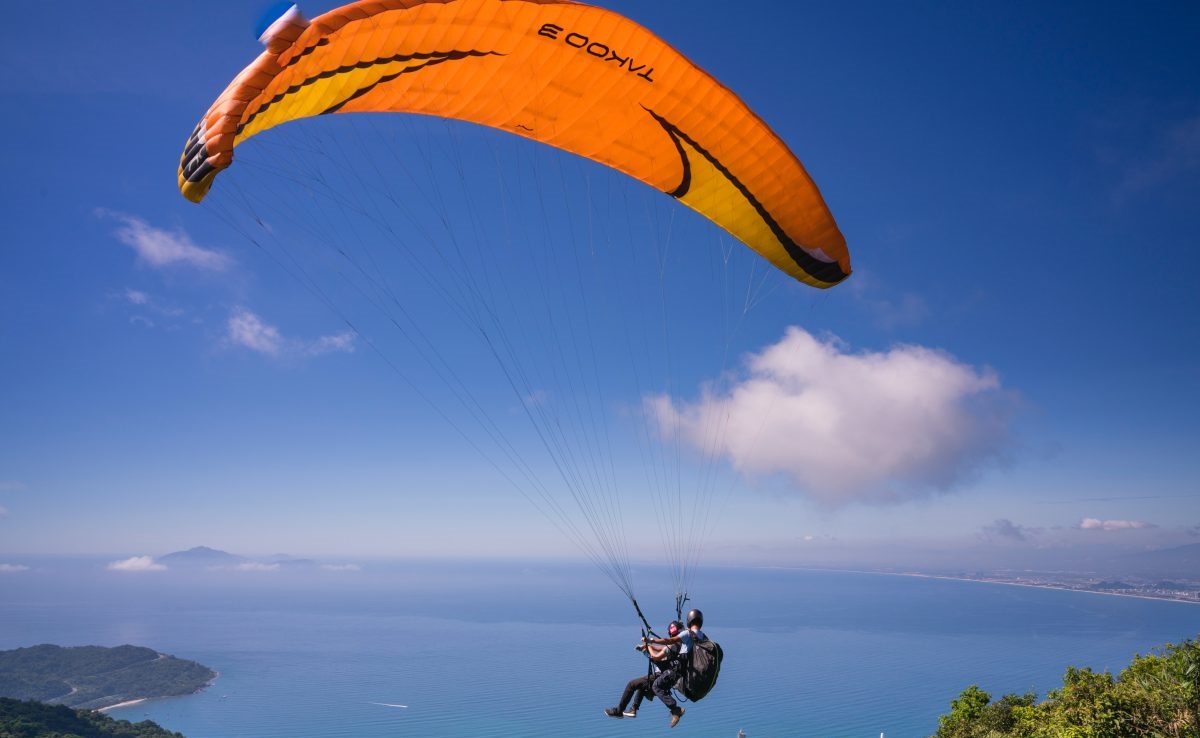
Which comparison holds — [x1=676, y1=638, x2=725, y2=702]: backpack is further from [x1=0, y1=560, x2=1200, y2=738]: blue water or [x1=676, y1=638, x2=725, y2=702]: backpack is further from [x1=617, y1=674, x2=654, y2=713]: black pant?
[x1=0, y1=560, x2=1200, y2=738]: blue water

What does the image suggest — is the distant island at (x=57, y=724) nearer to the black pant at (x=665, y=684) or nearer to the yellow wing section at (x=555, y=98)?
the black pant at (x=665, y=684)

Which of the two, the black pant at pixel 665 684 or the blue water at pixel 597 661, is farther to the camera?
the blue water at pixel 597 661

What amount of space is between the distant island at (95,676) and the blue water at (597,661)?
16.3ft

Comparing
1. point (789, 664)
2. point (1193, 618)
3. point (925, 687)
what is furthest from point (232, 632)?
point (1193, 618)

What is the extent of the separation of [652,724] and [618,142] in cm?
7827

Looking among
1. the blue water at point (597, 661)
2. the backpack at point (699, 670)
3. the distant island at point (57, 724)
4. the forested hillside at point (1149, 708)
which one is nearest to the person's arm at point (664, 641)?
the backpack at point (699, 670)

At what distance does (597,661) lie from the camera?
91375mm

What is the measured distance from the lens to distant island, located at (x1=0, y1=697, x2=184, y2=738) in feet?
121

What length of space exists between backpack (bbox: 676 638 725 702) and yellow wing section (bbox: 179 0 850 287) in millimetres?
4339

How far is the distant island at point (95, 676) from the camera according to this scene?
7969 cm

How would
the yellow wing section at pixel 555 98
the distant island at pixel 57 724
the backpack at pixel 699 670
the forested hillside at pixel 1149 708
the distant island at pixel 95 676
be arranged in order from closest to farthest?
the yellow wing section at pixel 555 98 → the backpack at pixel 699 670 → the forested hillside at pixel 1149 708 → the distant island at pixel 57 724 → the distant island at pixel 95 676

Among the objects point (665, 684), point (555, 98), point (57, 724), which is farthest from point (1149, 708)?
point (57, 724)

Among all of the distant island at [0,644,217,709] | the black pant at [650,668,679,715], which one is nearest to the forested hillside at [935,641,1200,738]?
the black pant at [650,668,679,715]

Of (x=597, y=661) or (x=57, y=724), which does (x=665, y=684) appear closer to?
(x=57, y=724)
